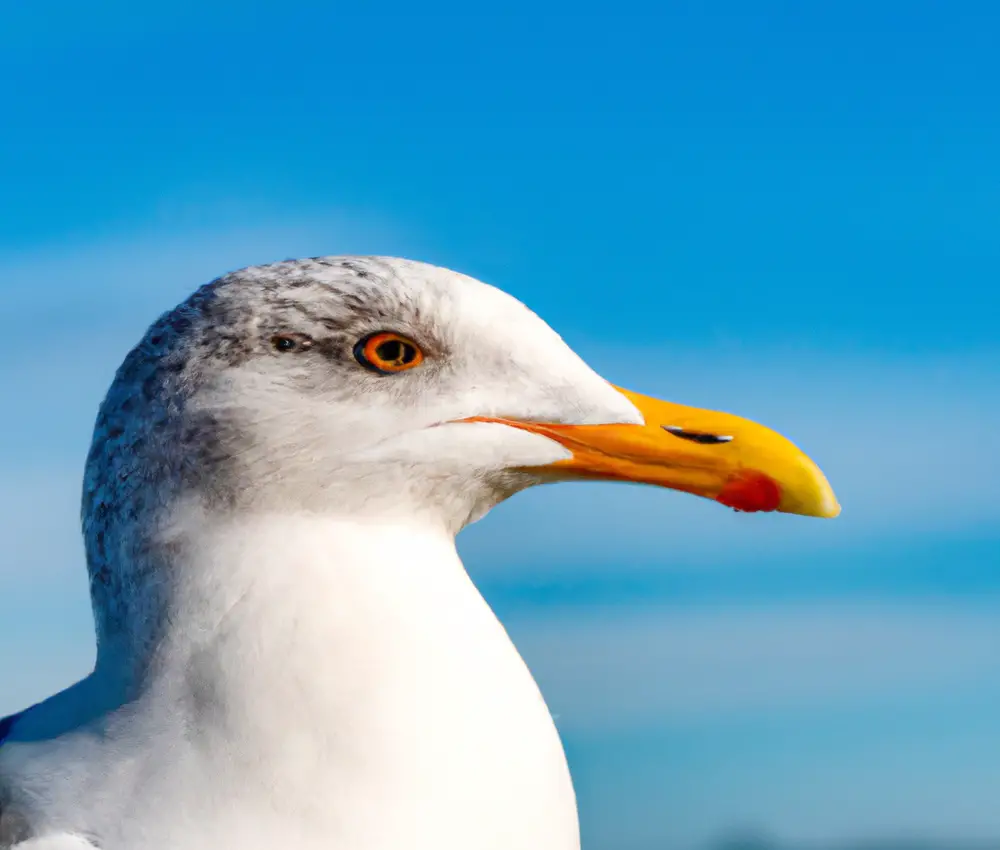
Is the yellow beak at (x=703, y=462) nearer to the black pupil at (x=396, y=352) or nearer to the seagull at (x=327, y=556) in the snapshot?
the seagull at (x=327, y=556)

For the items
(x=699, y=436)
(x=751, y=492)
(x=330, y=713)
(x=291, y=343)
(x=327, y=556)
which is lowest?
(x=330, y=713)

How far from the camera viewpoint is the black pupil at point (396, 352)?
3730mm

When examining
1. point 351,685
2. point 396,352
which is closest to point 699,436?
point 396,352

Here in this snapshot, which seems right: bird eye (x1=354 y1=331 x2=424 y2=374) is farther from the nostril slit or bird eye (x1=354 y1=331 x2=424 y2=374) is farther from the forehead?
the nostril slit

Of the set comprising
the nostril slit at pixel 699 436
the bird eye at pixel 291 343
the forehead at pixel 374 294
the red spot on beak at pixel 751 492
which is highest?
the forehead at pixel 374 294

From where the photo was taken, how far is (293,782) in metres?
3.22

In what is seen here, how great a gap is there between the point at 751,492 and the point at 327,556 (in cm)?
129

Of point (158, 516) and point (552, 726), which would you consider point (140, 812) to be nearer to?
point (158, 516)

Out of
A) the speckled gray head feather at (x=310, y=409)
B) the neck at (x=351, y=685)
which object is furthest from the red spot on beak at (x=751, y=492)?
the neck at (x=351, y=685)

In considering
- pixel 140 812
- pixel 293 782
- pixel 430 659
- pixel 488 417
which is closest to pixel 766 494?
pixel 488 417

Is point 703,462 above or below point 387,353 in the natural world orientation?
below

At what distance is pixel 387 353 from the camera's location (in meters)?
3.74

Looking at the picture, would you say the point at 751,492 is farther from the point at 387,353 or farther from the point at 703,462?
the point at 387,353

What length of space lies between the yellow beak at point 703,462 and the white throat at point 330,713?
61 centimetres
